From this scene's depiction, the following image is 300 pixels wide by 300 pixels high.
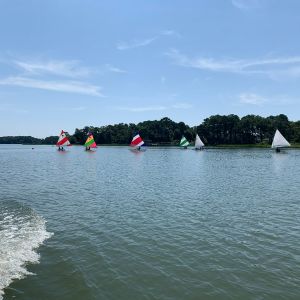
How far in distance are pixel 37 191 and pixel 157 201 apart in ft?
41.7

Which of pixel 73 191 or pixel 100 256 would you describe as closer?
pixel 100 256

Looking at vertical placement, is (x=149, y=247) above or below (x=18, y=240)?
below

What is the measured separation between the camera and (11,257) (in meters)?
14.4

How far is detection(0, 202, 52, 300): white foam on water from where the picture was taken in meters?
13.1

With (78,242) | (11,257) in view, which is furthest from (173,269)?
(11,257)

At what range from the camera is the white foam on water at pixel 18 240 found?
43.0ft

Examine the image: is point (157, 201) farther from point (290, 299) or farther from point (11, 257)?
point (290, 299)

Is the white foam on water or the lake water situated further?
the white foam on water

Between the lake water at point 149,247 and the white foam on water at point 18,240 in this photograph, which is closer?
the lake water at point 149,247

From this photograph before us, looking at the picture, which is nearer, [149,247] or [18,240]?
[149,247]

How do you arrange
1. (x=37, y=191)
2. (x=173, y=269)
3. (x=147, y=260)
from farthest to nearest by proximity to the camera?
(x=37, y=191), (x=147, y=260), (x=173, y=269)

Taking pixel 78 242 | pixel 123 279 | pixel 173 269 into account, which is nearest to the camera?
pixel 123 279

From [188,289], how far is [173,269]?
1.80 metres

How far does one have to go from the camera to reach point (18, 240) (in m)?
16.8
